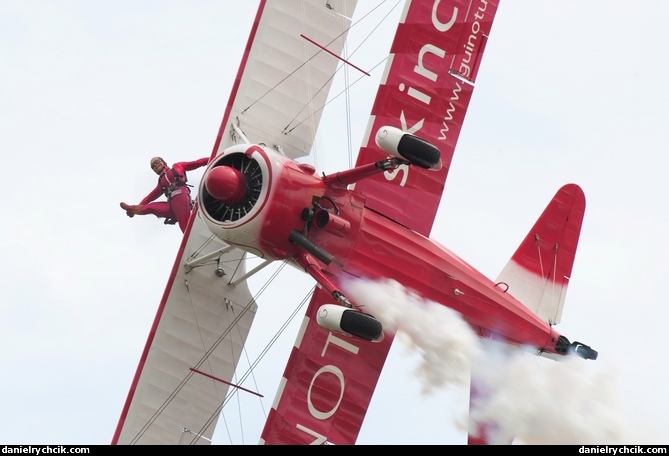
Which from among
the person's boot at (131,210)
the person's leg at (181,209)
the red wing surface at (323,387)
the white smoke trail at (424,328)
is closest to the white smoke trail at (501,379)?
the white smoke trail at (424,328)

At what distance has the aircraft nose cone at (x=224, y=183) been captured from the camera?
20.6 metres

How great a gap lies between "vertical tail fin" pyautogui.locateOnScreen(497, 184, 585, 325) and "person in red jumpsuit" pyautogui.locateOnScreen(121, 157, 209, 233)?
4.66 meters

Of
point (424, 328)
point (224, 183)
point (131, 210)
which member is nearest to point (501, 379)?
point (424, 328)

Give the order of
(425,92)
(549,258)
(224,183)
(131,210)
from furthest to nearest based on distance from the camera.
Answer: (131,210)
(549,258)
(425,92)
(224,183)

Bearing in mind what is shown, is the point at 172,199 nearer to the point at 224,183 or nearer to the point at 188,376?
the point at 188,376

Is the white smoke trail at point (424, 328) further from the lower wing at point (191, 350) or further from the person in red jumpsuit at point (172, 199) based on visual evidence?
the person in red jumpsuit at point (172, 199)

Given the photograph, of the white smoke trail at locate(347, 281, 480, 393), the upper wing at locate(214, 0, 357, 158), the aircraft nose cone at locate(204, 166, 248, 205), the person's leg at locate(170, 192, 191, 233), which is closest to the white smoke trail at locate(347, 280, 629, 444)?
the white smoke trail at locate(347, 281, 480, 393)

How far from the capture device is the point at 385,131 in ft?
67.8

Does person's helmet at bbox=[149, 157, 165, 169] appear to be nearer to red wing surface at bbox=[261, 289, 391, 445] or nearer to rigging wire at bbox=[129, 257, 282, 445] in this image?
rigging wire at bbox=[129, 257, 282, 445]

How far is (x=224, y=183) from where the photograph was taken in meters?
20.6

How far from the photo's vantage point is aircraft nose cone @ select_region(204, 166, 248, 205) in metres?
20.6

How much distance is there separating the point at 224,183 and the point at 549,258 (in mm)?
5527

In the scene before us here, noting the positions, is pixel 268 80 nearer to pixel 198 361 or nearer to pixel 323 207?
pixel 323 207

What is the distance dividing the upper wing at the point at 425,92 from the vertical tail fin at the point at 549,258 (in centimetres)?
170
